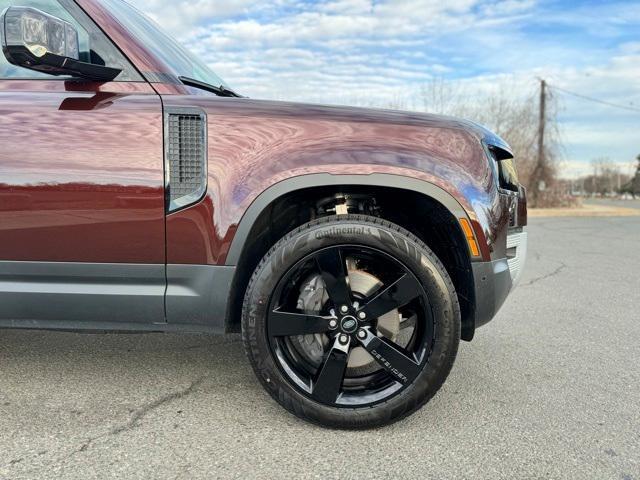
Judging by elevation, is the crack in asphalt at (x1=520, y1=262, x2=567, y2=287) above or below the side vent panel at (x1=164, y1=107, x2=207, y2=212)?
below

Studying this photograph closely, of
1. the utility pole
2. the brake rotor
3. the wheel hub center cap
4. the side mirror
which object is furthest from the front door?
the utility pole

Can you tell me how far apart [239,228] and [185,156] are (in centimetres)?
38

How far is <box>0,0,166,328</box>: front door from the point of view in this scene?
2.14 meters

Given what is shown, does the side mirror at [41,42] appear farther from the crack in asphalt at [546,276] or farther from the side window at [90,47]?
the crack in asphalt at [546,276]

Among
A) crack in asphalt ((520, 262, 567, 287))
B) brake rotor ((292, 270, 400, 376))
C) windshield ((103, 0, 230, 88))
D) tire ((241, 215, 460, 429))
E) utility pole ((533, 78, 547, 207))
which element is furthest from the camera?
utility pole ((533, 78, 547, 207))

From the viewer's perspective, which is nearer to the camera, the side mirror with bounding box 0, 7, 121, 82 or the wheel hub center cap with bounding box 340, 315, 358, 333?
the side mirror with bounding box 0, 7, 121, 82

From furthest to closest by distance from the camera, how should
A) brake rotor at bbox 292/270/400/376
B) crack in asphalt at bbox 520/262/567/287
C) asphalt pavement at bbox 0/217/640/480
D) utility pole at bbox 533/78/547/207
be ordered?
utility pole at bbox 533/78/547/207 → crack in asphalt at bbox 520/262/567/287 → brake rotor at bbox 292/270/400/376 → asphalt pavement at bbox 0/217/640/480

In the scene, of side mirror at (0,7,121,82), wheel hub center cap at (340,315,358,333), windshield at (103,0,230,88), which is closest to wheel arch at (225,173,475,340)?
wheel hub center cap at (340,315,358,333)

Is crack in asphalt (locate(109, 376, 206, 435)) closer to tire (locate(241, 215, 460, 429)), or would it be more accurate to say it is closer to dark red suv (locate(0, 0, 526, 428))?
dark red suv (locate(0, 0, 526, 428))

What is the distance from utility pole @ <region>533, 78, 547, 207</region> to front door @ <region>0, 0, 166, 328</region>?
22.9m

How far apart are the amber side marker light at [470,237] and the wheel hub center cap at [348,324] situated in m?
0.59

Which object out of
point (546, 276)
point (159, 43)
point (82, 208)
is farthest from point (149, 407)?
point (546, 276)

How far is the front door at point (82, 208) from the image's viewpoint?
7.01 feet

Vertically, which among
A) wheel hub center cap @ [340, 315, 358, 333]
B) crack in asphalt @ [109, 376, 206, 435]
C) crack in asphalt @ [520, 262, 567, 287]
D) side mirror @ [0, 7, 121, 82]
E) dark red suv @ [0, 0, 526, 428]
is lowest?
crack in asphalt @ [520, 262, 567, 287]
